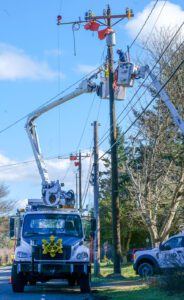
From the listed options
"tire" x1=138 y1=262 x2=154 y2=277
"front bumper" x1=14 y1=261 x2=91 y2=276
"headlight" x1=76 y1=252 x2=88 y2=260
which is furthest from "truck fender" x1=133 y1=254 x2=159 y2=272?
"front bumper" x1=14 y1=261 x2=91 y2=276

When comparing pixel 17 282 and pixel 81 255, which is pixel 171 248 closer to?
pixel 81 255

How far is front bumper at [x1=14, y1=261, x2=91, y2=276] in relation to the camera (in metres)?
19.9

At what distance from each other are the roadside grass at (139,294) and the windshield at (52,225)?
2271 mm

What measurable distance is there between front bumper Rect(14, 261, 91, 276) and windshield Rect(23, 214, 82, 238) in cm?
104

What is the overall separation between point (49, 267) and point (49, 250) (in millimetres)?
540

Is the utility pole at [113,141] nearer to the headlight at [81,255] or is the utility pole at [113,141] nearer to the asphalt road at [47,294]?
the asphalt road at [47,294]

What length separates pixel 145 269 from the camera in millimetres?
24625

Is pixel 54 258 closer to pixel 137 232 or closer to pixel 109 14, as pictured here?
pixel 109 14

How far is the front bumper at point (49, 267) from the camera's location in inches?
784

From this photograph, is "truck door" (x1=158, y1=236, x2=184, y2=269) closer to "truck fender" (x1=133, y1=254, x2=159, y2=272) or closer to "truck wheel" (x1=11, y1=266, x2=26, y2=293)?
"truck fender" (x1=133, y1=254, x2=159, y2=272)

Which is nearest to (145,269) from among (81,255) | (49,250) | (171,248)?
(171,248)

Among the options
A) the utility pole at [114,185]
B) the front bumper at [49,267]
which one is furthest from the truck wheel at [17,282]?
the utility pole at [114,185]

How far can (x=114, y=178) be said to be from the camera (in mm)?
27203

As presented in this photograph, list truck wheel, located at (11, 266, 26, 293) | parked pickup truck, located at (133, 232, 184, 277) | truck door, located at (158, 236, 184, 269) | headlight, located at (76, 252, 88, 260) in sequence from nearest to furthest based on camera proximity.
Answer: headlight, located at (76, 252, 88, 260) → truck wheel, located at (11, 266, 26, 293) → truck door, located at (158, 236, 184, 269) → parked pickup truck, located at (133, 232, 184, 277)
